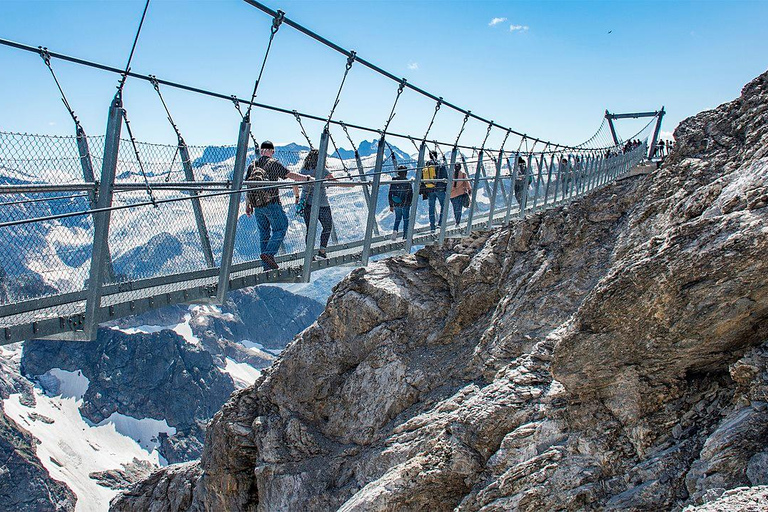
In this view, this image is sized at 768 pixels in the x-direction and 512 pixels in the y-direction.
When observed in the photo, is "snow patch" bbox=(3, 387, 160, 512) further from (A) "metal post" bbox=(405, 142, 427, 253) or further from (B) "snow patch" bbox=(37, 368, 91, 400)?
(A) "metal post" bbox=(405, 142, 427, 253)

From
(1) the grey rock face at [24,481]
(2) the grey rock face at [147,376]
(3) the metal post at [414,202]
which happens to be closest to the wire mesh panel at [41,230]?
(3) the metal post at [414,202]

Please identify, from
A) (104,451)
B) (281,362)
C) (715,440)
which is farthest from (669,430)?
(104,451)

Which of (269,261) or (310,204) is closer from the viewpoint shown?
(269,261)

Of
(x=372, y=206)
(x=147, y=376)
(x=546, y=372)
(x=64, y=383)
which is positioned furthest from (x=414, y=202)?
(x=64, y=383)

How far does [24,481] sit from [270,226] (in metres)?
116

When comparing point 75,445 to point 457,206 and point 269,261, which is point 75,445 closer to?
→ point 457,206

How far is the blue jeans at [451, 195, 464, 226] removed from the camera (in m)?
13.8

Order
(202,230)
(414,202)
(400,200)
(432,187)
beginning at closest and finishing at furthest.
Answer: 1. (202,230)
2. (414,202)
3. (400,200)
4. (432,187)

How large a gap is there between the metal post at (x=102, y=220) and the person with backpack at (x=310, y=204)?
3.24m

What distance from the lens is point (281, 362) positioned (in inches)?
798

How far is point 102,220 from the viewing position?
5.82 m

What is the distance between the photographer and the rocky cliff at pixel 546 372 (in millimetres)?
7293

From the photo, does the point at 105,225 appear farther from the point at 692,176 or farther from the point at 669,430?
the point at 692,176

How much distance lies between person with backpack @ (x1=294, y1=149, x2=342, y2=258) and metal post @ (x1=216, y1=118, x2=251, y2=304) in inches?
62.9
